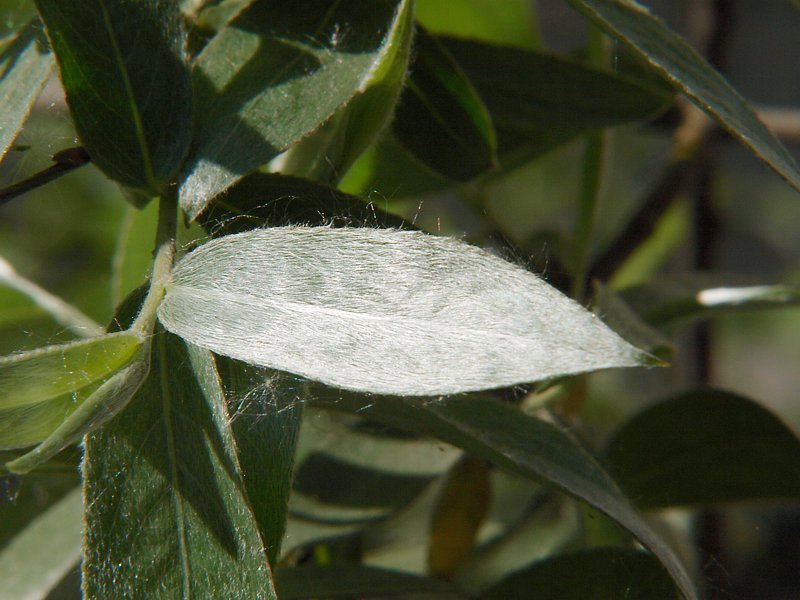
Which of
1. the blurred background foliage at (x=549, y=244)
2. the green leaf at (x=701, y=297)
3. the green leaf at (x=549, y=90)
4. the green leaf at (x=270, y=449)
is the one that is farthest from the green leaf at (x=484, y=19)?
the green leaf at (x=270, y=449)

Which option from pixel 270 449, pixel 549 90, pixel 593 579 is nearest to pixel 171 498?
pixel 270 449

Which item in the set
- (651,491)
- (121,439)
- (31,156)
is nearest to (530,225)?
(651,491)

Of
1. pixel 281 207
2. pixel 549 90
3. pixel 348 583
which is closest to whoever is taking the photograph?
pixel 281 207

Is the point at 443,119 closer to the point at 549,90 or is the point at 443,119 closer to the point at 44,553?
the point at 549,90

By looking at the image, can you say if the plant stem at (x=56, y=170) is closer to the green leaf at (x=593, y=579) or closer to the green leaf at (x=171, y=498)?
the green leaf at (x=171, y=498)

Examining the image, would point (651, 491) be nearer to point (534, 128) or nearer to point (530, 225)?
point (534, 128)

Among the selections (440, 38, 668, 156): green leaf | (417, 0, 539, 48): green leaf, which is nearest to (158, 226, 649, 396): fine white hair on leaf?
(440, 38, 668, 156): green leaf
